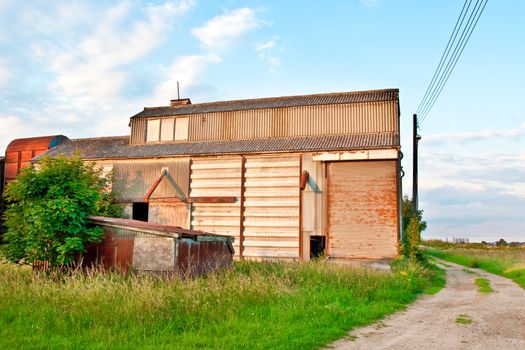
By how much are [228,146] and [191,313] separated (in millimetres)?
14426

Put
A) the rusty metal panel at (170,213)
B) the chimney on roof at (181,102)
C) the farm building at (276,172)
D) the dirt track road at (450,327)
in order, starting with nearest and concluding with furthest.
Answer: the dirt track road at (450,327), the farm building at (276,172), the rusty metal panel at (170,213), the chimney on roof at (181,102)

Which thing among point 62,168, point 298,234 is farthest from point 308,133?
point 62,168

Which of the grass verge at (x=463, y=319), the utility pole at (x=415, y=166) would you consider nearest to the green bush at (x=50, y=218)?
the grass verge at (x=463, y=319)

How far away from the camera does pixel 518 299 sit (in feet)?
43.6

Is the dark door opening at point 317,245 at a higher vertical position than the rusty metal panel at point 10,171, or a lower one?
lower

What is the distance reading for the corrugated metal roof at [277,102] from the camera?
21953mm

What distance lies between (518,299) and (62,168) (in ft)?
47.1

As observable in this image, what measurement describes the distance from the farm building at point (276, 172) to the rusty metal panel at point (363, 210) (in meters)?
0.04

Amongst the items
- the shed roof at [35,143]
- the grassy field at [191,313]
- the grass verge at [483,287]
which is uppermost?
the shed roof at [35,143]

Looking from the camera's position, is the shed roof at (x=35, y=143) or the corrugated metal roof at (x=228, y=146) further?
the shed roof at (x=35, y=143)

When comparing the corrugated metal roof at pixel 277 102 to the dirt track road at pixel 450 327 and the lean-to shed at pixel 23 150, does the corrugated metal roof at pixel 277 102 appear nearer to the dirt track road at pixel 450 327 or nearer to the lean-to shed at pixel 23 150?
the lean-to shed at pixel 23 150

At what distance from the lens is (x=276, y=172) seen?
20984 mm

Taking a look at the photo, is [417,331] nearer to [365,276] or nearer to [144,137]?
[365,276]

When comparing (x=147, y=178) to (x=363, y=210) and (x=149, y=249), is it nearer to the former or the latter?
(x=149, y=249)
